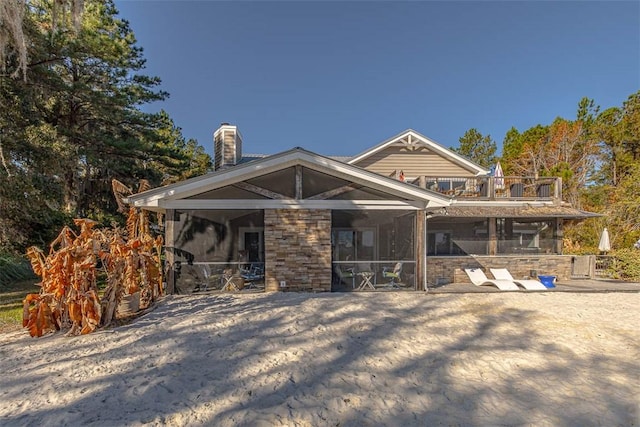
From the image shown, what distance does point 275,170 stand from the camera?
28.6ft

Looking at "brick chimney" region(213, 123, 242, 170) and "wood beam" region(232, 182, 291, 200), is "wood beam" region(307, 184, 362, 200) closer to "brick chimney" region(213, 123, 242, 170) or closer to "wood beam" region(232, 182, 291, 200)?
"wood beam" region(232, 182, 291, 200)

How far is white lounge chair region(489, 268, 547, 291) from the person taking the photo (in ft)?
32.7

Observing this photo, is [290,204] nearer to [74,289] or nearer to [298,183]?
[298,183]

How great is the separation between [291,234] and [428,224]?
6126mm

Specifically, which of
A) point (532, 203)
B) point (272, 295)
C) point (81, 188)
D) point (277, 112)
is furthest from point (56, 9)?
point (277, 112)

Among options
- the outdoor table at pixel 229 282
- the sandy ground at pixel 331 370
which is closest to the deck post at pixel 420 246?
the sandy ground at pixel 331 370

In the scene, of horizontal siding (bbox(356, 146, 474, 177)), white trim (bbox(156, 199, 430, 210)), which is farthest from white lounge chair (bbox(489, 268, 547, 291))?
horizontal siding (bbox(356, 146, 474, 177))

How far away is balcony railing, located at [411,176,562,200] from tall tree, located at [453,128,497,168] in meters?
23.4

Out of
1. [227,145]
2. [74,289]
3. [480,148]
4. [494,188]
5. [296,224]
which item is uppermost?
[480,148]

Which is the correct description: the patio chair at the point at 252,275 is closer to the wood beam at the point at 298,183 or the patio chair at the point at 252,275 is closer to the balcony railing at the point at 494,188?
the wood beam at the point at 298,183

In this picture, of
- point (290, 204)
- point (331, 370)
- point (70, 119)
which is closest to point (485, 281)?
point (290, 204)

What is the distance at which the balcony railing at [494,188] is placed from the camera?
12.8m

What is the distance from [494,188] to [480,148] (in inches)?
1048

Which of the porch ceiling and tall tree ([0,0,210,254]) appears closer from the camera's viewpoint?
tall tree ([0,0,210,254])
